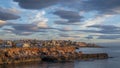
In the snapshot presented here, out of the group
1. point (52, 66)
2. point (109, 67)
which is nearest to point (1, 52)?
point (52, 66)

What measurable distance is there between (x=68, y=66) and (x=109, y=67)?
11489mm

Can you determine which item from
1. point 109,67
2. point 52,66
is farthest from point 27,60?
point 109,67

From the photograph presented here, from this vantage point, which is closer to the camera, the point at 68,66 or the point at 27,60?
the point at 68,66

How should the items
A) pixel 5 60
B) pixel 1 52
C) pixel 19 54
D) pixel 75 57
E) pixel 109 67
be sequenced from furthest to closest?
pixel 75 57 < pixel 19 54 < pixel 1 52 < pixel 5 60 < pixel 109 67

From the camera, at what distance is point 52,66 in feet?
256

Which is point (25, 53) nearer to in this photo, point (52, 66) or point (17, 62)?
point (17, 62)

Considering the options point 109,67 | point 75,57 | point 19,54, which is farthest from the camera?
point 75,57

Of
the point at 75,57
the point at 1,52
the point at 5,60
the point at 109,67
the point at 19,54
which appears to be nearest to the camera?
the point at 109,67

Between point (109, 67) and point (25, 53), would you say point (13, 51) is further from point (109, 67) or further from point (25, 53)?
point (109, 67)

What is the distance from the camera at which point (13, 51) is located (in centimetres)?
9644

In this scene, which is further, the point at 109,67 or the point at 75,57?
the point at 75,57

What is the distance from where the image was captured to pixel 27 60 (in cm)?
8825

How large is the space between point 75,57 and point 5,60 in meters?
30.2

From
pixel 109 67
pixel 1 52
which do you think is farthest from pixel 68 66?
pixel 1 52
